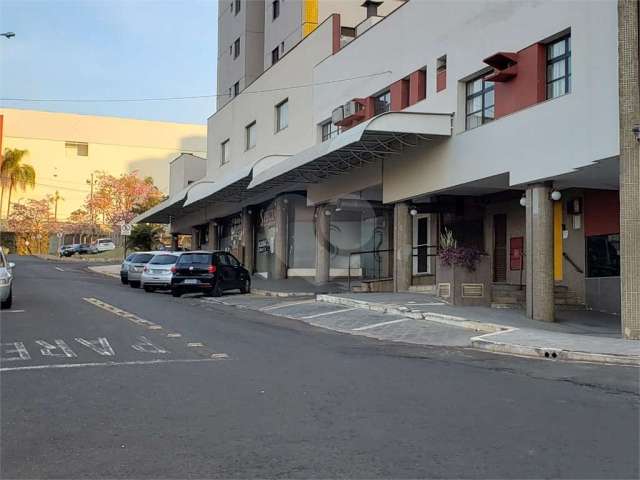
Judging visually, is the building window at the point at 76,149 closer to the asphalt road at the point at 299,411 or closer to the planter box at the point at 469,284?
the planter box at the point at 469,284

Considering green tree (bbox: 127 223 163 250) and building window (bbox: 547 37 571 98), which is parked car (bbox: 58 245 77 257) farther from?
building window (bbox: 547 37 571 98)

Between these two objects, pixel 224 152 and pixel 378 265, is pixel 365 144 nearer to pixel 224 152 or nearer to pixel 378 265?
pixel 378 265

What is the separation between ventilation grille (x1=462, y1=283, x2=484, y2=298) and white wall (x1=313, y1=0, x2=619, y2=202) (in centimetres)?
276

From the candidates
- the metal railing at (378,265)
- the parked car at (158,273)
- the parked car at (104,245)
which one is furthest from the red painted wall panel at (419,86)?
the parked car at (104,245)

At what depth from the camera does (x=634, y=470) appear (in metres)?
4.82

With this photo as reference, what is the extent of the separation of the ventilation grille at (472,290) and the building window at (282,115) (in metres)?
15.1

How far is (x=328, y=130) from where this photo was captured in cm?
2689

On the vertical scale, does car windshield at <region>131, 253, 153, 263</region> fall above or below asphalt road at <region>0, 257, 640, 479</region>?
above

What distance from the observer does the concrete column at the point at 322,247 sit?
90.1ft

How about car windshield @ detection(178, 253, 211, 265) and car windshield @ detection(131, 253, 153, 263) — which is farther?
car windshield @ detection(131, 253, 153, 263)

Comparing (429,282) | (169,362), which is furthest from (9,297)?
(429,282)

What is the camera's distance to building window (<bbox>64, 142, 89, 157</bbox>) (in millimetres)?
83250

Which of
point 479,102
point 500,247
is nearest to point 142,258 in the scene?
point 500,247

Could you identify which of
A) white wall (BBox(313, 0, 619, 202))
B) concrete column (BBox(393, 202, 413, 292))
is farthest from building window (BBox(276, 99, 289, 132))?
concrete column (BBox(393, 202, 413, 292))
